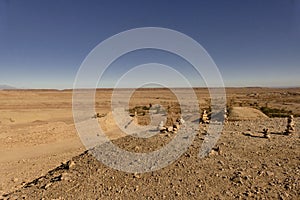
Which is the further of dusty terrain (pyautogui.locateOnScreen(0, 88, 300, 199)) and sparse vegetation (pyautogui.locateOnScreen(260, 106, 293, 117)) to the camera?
sparse vegetation (pyautogui.locateOnScreen(260, 106, 293, 117))

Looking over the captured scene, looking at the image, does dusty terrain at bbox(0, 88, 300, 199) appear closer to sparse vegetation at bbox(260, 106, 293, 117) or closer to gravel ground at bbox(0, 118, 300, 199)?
gravel ground at bbox(0, 118, 300, 199)

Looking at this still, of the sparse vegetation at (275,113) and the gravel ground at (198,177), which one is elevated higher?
the gravel ground at (198,177)

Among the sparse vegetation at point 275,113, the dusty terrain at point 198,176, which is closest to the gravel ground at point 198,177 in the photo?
the dusty terrain at point 198,176

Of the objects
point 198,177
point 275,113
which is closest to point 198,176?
point 198,177

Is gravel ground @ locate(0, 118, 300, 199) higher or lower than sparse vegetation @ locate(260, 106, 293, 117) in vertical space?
higher

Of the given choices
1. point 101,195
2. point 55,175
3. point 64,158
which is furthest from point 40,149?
point 101,195

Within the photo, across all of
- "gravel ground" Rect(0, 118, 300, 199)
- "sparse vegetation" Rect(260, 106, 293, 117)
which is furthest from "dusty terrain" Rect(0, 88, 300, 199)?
"sparse vegetation" Rect(260, 106, 293, 117)

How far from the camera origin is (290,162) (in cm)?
713

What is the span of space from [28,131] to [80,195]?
482 inches

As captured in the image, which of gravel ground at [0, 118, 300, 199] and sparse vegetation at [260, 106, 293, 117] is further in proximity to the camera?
sparse vegetation at [260, 106, 293, 117]

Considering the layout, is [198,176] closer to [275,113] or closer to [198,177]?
[198,177]

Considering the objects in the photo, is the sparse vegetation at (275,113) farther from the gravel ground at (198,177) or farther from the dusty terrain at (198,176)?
the gravel ground at (198,177)

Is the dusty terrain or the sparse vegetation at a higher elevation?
the dusty terrain

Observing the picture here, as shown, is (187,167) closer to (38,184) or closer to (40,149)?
(38,184)
